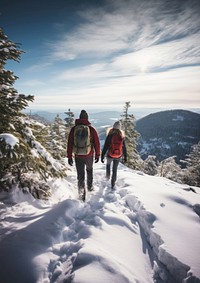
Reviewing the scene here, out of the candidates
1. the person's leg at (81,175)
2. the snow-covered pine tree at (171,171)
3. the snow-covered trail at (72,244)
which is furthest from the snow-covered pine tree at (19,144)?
the snow-covered pine tree at (171,171)

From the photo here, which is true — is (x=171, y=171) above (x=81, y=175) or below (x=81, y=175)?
below

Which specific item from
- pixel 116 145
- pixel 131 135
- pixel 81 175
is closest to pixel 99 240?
pixel 81 175

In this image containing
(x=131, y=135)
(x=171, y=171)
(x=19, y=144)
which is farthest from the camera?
(x=171, y=171)

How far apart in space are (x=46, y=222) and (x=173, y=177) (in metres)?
30.4

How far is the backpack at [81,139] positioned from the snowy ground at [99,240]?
1.59 meters

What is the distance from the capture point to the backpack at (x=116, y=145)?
7.09m

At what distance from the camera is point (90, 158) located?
591 cm

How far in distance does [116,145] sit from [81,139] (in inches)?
80.9

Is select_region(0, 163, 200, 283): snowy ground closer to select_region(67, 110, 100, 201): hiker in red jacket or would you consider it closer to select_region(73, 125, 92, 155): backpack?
select_region(67, 110, 100, 201): hiker in red jacket

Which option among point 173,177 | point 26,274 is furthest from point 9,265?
point 173,177

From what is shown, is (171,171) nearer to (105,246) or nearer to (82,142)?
(82,142)

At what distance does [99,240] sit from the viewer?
3.51 metres

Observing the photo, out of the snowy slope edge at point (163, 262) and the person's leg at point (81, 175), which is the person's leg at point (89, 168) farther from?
the snowy slope edge at point (163, 262)

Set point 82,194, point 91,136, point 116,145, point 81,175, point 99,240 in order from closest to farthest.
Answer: point 99,240, point 82,194, point 81,175, point 91,136, point 116,145
